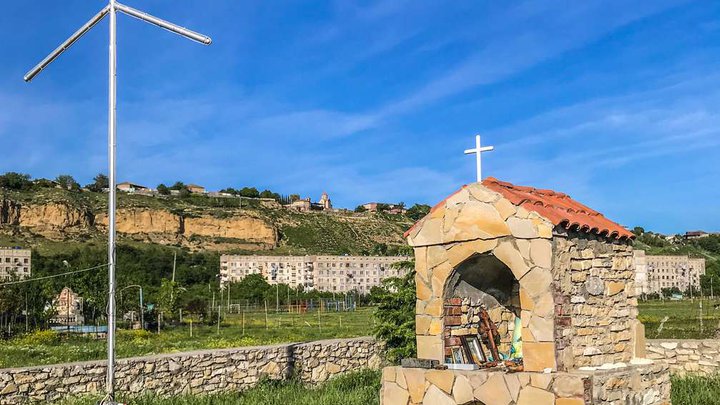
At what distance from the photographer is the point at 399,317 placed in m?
14.6

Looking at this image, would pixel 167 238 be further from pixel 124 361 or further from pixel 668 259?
pixel 124 361

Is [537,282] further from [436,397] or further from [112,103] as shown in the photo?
[112,103]

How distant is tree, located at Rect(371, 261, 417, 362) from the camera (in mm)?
14297

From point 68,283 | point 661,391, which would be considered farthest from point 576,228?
point 68,283

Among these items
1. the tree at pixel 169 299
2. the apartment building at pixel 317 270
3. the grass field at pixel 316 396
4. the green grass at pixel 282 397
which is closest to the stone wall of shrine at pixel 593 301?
the grass field at pixel 316 396

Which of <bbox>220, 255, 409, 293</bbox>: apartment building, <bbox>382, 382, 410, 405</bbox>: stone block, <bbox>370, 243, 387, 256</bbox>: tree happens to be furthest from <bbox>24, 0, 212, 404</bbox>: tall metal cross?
<bbox>370, 243, 387, 256</bbox>: tree

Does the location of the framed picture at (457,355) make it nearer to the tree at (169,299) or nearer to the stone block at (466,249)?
the stone block at (466,249)

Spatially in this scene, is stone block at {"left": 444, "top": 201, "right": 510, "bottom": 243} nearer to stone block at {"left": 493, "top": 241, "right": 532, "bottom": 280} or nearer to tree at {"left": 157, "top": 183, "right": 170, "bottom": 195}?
stone block at {"left": 493, "top": 241, "right": 532, "bottom": 280}

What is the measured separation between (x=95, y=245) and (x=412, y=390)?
97422 mm

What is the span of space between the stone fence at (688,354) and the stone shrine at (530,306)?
4685 mm

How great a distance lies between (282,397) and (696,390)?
20.6ft

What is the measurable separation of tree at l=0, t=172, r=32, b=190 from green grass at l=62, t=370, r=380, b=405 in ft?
384

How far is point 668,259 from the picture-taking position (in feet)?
390

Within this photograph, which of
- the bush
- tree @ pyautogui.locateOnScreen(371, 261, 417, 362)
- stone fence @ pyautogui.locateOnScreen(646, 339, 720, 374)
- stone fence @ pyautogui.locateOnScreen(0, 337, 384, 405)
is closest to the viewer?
stone fence @ pyautogui.locateOnScreen(0, 337, 384, 405)
